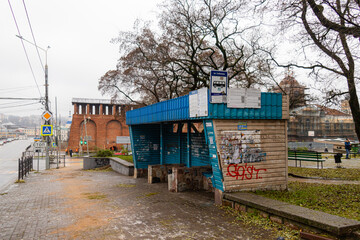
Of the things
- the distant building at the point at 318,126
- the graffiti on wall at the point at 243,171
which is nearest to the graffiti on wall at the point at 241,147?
the graffiti on wall at the point at 243,171

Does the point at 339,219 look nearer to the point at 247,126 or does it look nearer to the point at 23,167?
the point at 247,126

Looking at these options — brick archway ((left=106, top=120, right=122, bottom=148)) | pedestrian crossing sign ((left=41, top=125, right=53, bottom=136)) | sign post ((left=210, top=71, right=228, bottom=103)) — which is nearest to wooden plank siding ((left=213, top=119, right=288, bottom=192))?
sign post ((left=210, top=71, right=228, bottom=103))

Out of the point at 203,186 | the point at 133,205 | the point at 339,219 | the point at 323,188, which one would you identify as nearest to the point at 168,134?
the point at 203,186

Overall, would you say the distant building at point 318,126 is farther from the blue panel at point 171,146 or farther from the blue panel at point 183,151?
the blue panel at point 183,151

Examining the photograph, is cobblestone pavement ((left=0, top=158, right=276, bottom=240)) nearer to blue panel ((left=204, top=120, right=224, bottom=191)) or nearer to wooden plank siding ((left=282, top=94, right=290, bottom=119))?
blue panel ((left=204, top=120, right=224, bottom=191))

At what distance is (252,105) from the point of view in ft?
27.9

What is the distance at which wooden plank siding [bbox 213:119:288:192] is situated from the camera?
8156 millimetres

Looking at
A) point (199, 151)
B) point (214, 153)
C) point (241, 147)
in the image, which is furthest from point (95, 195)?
point (241, 147)

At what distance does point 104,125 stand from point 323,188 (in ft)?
180

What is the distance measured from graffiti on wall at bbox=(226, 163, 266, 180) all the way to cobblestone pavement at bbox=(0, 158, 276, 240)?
1.13 m

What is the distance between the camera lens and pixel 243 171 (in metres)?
8.33

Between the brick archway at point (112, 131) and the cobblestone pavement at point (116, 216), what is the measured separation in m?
49.3

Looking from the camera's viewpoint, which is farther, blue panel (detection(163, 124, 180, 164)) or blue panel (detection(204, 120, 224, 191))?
blue panel (detection(163, 124, 180, 164))

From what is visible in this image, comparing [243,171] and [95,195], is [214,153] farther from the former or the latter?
[95,195]
